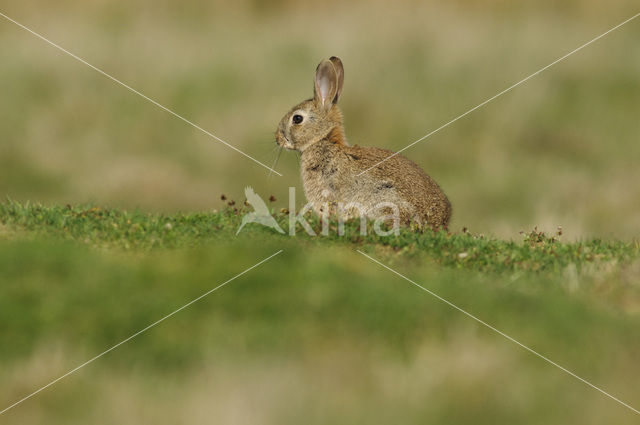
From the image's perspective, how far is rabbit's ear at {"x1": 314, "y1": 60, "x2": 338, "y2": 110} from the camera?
504 inches

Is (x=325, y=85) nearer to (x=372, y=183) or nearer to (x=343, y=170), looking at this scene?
(x=343, y=170)

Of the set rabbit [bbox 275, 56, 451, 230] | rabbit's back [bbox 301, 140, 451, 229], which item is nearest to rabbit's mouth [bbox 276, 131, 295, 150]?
rabbit [bbox 275, 56, 451, 230]

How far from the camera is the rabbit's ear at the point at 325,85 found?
1279cm

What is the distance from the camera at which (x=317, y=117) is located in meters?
13.1

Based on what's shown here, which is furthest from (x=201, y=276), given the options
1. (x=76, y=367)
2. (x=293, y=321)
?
(x=76, y=367)

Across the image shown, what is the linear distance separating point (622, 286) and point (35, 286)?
600cm

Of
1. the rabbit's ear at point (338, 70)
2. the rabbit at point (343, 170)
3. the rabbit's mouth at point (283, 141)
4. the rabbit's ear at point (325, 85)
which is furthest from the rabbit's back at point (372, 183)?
the rabbit's ear at point (338, 70)

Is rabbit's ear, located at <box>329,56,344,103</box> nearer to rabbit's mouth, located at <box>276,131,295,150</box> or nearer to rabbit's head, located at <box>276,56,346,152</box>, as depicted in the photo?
rabbit's head, located at <box>276,56,346,152</box>

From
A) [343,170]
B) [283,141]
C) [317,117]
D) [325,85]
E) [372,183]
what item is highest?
[325,85]

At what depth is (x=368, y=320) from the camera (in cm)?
882

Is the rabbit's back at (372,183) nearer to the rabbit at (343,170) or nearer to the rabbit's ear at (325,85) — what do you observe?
the rabbit at (343,170)

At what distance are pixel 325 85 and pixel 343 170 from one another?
4.27ft

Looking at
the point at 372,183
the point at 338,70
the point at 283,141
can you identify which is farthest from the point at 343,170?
the point at 338,70

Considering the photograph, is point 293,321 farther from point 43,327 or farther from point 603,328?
point 603,328
